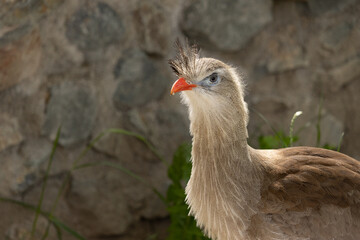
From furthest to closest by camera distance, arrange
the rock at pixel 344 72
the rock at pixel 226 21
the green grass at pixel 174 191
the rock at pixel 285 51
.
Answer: the rock at pixel 344 72 < the rock at pixel 285 51 < the rock at pixel 226 21 < the green grass at pixel 174 191

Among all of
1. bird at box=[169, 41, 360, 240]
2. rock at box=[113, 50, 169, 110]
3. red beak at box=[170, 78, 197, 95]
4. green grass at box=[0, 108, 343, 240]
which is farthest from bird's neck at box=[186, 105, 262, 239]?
rock at box=[113, 50, 169, 110]

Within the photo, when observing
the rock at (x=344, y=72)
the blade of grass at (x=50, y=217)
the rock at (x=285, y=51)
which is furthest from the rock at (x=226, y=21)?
the blade of grass at (x=50, y=217)

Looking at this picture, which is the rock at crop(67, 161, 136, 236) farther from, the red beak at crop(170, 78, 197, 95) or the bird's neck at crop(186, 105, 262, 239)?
the red beak at crop(170, 78, 197, 95)

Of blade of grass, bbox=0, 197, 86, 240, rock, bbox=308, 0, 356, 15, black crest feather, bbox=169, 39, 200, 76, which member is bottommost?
blade of grass, bbox=0, 197, 86, 240

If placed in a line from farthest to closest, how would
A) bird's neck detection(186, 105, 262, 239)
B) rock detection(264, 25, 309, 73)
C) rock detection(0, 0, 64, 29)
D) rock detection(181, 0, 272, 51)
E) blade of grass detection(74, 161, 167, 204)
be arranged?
Result: 1. rock detection(264, 25, 309, 73)
2. rock detection(181, 0, 272, 51)
3. blade of grass detection(74, 161, 167, 204)
4. rock detection(0, 0, 64, 29)
5. bird's neck detection(186, 105, 262, 239)

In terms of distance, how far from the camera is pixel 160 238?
2.75 meters

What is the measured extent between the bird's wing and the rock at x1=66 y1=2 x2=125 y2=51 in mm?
1052

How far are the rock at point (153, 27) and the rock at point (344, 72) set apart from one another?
37.5 inches

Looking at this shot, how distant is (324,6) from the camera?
271cm

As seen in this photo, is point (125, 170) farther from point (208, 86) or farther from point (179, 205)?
point (208, 86)

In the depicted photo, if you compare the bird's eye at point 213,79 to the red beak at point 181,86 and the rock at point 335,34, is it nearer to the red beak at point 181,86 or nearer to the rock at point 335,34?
the red beak at point 181,86

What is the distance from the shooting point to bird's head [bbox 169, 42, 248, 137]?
1679mm

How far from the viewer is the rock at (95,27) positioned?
2.35 m

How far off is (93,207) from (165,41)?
2.95 ft
